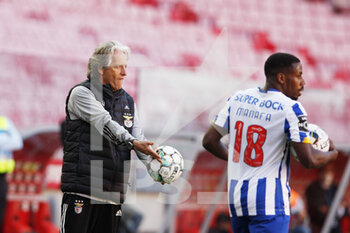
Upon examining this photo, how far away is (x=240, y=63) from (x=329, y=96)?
20.5 ft

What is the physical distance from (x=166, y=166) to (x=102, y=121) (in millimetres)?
454

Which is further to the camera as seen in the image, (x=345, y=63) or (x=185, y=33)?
(x=345, y=63)

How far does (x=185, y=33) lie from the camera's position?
1386 centimetres

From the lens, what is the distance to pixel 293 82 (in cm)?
376

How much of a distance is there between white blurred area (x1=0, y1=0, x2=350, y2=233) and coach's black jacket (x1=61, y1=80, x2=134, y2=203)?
123 centimetres

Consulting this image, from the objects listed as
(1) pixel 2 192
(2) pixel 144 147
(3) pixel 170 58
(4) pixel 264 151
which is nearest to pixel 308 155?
(4) pixel 264 151

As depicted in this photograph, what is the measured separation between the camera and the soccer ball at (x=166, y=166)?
12.2ft

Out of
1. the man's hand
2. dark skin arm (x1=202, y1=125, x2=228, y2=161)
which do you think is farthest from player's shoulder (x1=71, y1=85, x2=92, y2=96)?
dark skin arm (x1=202, y1=125, x2=228, y2=161)

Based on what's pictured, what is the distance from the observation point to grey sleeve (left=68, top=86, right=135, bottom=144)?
3.60 meters

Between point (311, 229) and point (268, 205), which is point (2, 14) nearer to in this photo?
point (311, 229)

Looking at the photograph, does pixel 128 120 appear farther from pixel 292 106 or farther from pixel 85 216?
pixel 292 106

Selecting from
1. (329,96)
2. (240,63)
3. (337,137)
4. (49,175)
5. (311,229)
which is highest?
(240,63)

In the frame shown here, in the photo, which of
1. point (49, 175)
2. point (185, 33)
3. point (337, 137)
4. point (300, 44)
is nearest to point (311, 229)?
point (337, 137)

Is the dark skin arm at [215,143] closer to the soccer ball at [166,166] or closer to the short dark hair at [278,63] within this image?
the soccer ball at [166,166]
